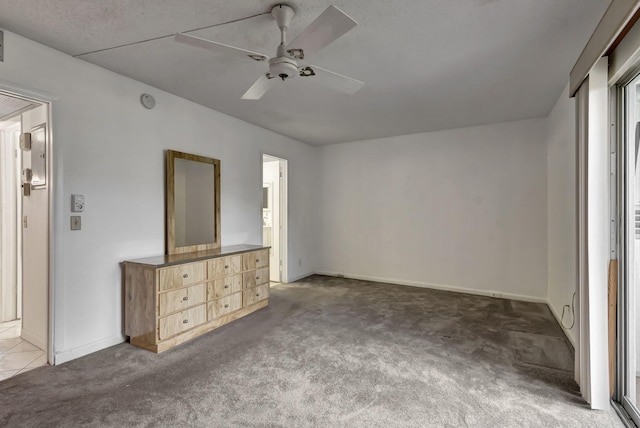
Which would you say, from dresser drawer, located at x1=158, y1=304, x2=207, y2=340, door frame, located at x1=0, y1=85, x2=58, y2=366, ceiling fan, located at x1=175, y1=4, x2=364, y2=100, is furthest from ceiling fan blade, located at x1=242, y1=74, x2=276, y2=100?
dresser drawer, located at x1=158, y1=304, x2=207, y2=340

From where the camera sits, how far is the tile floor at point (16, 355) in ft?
7.88

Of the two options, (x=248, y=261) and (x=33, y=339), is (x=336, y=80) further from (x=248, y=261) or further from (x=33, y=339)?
(x=33, y=339)

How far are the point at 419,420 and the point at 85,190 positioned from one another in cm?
301

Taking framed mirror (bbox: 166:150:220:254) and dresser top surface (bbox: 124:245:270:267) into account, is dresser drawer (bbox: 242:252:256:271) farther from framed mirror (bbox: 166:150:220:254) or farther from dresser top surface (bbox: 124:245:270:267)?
framed mirror (bbox: 166:150:220:254)

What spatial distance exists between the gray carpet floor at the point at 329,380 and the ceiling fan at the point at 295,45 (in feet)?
6.78

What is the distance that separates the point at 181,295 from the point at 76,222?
3.39ft

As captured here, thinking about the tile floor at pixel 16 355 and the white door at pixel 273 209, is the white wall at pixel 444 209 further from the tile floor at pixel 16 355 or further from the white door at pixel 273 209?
the tile floor at pixel 16 355

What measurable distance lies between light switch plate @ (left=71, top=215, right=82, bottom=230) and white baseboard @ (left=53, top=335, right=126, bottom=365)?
0.98 metres

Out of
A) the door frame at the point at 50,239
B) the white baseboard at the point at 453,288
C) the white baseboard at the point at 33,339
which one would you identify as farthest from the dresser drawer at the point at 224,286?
the white baseboard at the point at 453,288

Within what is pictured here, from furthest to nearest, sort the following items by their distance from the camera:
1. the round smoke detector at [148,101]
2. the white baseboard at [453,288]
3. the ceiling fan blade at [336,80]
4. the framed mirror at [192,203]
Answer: the white baseboard at [453,288]
the framed mirror at [192,203]
the round smoke detector at [148,101]
the ceiling fan blade at [336,80]

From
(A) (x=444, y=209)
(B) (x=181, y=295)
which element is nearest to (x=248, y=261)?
(B) (x=181, y=295)

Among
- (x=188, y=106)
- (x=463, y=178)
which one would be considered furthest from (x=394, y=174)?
(x=188, y=106)

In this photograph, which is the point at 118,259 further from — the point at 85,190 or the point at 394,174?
the point at 394,174

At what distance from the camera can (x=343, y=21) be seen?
5.01 ft
